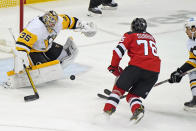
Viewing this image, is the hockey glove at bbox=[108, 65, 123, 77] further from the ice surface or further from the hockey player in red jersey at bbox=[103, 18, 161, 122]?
the ice surface

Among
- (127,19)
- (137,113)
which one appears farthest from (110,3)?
(137,113)

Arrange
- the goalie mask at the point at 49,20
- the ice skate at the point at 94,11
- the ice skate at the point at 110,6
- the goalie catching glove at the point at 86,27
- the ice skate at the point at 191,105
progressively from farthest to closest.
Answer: the ice skate at the point at 110,6 < the ice skate at the point at 94,11 < the goalie catching glove at the point at 86,27 < the goalie mask at the point at 49,20 < the ice skate at the point at 191,105

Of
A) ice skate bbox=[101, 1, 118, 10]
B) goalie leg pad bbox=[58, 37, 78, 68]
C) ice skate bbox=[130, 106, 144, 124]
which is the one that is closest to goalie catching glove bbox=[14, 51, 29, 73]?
goalie leg pad bbox=[58, 37, 78, 68]

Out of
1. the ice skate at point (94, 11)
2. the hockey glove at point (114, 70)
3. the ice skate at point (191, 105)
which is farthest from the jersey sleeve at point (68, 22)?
the ice skate at point (94, 11)

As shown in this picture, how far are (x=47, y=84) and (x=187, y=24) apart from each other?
1335 mm

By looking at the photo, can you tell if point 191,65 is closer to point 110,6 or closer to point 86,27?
point 86,27

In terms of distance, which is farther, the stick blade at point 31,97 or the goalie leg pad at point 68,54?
the goalie leg pad at point 68,54

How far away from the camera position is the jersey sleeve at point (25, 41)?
3.67m

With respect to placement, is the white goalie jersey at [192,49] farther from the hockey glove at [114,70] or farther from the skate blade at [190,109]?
the hockey glove at [114,70]

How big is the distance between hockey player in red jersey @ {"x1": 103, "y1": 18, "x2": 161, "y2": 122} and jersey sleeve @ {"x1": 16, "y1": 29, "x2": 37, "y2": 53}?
2.56 ft

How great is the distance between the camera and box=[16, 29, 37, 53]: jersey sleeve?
12.0ft

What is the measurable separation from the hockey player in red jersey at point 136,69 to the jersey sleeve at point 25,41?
782 millimetres

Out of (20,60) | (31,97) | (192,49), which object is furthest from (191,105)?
(20,60)

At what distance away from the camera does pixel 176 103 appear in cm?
370
